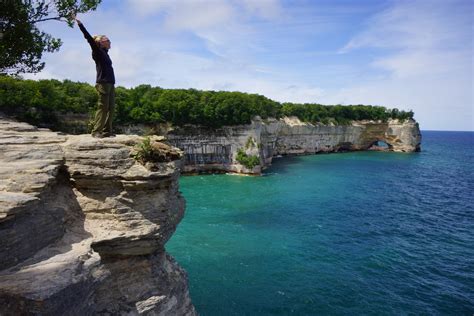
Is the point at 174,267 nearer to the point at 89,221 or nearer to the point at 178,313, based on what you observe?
the point at 178,313

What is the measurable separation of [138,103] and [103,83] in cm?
4979

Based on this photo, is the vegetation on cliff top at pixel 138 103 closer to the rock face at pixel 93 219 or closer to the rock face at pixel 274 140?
the rock face at pixel 274 140

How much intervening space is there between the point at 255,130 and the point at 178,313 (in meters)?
55.8

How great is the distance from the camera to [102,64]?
11.6 m

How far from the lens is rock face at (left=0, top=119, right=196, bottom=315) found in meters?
8.01

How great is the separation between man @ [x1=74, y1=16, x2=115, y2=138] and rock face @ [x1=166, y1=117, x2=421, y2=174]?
4818 centimetres

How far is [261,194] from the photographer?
1863 inches

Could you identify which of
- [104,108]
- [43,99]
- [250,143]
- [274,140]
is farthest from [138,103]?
[104,108]

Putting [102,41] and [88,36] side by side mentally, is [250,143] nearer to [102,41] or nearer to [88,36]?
[102,41]

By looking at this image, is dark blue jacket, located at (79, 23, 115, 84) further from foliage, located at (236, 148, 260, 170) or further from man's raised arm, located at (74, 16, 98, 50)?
foliage, located at (236, 148, 260, 170)

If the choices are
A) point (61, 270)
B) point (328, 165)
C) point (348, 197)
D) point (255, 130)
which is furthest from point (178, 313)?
point (328, 165)

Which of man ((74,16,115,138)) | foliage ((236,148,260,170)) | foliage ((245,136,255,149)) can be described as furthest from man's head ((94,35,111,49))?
foliage ((245,136,255,149))

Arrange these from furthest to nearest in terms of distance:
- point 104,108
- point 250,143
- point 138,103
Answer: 1. point 250,143
2. point 138,103
3. point 104,108

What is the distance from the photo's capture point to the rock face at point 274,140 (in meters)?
62.6
